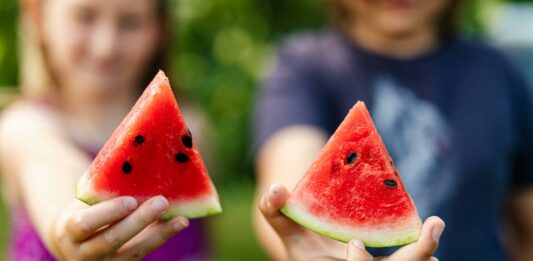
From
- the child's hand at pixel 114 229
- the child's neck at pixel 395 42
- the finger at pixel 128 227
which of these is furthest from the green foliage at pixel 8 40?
the finger at pixel 128 227

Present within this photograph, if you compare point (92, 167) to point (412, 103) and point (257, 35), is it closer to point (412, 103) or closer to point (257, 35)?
point (412, 103)

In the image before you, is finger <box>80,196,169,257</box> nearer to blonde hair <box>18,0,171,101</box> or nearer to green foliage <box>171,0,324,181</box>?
blonde hair <box>18,0,171,101</box>

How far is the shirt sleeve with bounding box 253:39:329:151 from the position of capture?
3.20m

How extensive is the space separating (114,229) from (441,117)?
1940mm

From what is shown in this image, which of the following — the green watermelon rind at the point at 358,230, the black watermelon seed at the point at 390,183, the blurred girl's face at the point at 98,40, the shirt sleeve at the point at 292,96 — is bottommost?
the green watermelon rind at the point at 358,230

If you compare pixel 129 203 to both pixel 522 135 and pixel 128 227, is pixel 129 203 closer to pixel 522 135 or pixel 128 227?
pixel 128 227

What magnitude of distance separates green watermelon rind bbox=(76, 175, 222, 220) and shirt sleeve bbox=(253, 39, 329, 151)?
A: 1.21 metres

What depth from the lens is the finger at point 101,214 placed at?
169cm

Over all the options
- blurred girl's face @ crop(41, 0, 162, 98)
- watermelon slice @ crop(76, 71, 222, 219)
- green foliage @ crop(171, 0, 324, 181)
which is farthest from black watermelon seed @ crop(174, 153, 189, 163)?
green foliage @ crop(171, 0, 324, 181)

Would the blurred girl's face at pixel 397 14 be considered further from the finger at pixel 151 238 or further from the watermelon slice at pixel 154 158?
the finger at pixel 151 238

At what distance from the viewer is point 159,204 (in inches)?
67.4

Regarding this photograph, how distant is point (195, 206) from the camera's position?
197 centimetres

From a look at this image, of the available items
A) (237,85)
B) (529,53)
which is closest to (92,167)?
(529,53)

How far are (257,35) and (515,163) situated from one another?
6723 millimetres
